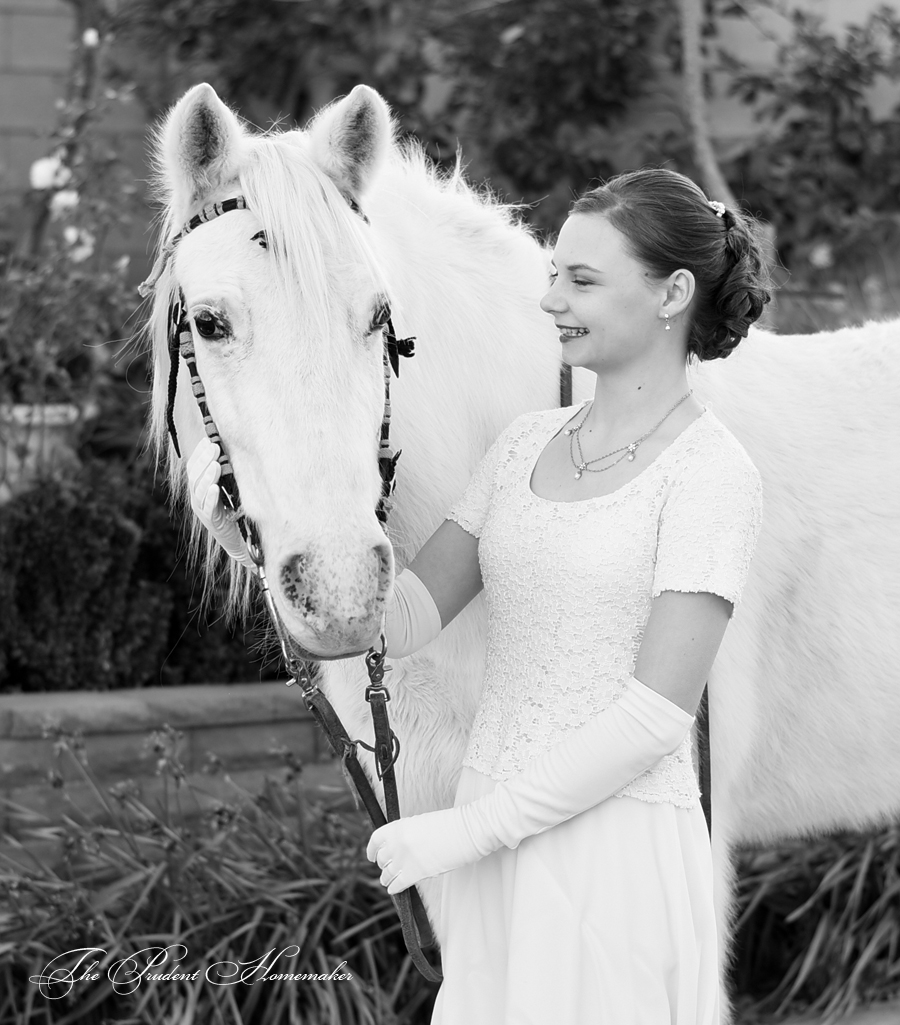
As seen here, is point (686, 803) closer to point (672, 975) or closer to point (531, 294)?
point (672, 975)

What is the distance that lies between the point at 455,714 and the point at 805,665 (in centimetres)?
72

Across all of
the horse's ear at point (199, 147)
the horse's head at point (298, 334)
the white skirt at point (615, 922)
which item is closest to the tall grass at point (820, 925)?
the white skirt at point (615, 922)

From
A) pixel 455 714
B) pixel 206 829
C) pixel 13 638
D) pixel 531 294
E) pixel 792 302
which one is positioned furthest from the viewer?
pixel 792 302

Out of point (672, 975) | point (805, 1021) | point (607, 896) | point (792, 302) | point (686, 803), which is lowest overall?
point (805, 1021)

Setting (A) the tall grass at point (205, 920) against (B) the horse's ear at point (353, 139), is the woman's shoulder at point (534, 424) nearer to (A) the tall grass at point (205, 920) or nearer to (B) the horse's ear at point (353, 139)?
(B) the horse's ear at point (353, 139)

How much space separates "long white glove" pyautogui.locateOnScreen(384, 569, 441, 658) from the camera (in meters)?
1.80

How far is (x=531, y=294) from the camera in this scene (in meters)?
2.19

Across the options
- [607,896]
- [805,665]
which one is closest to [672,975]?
[607,896]

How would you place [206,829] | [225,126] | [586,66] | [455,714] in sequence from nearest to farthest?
1. [225,126]
2. [455,714]
3. [206,829]
4. [586,66]

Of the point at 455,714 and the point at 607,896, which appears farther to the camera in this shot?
the point at 455,714

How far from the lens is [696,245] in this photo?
1674mm

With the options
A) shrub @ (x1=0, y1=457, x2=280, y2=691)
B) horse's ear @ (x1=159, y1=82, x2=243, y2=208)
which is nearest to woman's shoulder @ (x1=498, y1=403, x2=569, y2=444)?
horse's ear @ (x1=159, y1=82, x2=243, y2=208)

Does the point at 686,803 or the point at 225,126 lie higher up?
the point at 225,126

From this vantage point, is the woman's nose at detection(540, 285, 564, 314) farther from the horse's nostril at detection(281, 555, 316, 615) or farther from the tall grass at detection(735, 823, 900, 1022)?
the tall grass at detection(735, 823, 900, 1022)
